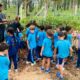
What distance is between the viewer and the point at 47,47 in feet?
29.5

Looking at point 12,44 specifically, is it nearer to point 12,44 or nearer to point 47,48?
point 12,44

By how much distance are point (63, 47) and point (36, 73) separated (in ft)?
4.08

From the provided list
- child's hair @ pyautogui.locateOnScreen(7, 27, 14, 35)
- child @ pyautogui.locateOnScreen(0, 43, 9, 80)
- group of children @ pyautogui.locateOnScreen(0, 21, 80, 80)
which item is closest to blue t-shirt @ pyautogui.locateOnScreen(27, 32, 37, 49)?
group of children @ pyautogui.locateOnScreen(0, 21, 80, 80)

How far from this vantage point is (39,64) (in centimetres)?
1002

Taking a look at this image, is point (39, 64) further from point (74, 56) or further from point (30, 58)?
point (74, 56)

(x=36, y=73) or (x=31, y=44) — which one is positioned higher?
(x=31, y=44)

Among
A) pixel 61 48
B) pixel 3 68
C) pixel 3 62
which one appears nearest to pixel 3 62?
pixel 3 62

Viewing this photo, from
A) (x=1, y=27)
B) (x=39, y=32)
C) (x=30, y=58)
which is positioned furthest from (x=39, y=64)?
(x=1, y=27)

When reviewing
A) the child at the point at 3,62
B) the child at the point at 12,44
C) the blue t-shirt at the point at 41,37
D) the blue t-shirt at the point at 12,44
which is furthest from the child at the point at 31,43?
the child at the point at 3,62

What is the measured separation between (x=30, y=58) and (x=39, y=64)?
344 millimetres

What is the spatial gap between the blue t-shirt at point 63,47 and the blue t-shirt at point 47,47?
344mm

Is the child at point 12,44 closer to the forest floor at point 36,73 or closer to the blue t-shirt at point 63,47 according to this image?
the forest floor at point 36,73

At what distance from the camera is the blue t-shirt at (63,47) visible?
860 centimetres

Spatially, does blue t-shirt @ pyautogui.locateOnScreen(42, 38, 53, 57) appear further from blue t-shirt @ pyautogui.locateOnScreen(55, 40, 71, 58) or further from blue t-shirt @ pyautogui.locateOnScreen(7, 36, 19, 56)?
blue t-shirt @ pyautogui.locateOnScreen(7, 36, 19, 56)
